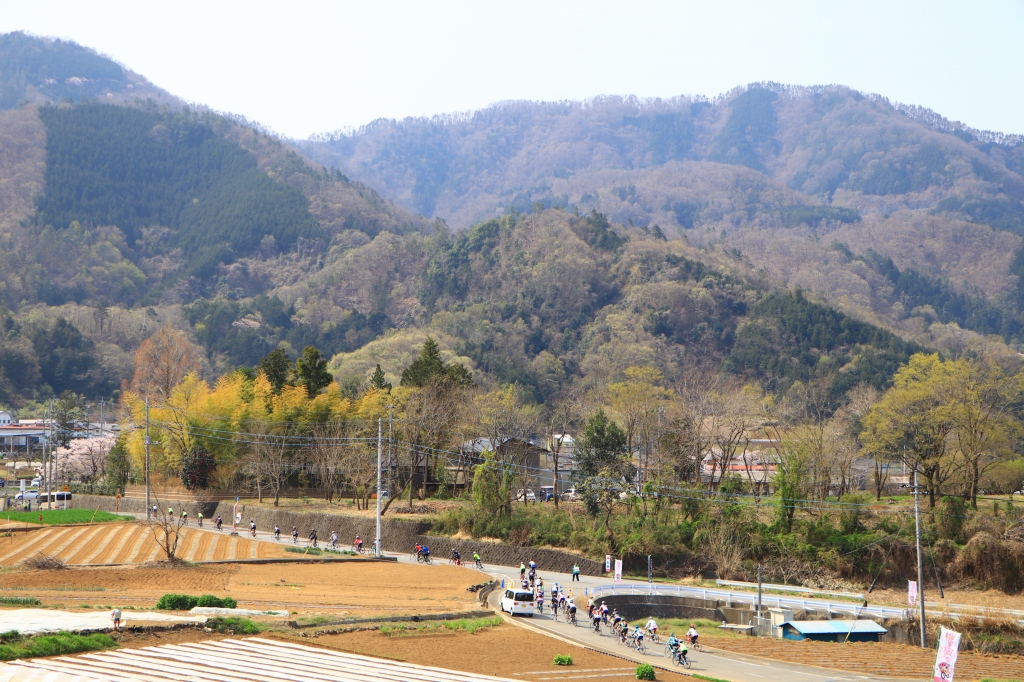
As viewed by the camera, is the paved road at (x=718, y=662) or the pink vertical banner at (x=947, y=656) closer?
the pink vertical banner at (x=947, y=656)

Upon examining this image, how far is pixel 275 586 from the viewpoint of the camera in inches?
1555

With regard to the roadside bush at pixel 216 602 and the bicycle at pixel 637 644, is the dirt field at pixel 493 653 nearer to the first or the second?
the bicycle at pixel 637 644

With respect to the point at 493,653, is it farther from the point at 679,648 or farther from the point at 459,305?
the point at 459,305

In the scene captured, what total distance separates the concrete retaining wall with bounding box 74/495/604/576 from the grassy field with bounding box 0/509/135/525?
4.20 m

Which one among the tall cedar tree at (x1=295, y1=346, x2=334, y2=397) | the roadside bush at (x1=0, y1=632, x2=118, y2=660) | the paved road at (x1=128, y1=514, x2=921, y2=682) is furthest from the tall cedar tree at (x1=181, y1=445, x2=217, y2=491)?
the roadside bush at (x1=0, y1=632, x2=118, y2=660)

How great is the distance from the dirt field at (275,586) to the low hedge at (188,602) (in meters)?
1.22

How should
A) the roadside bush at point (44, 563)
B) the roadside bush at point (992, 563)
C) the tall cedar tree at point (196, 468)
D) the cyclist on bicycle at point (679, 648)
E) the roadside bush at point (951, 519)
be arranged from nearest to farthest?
the cyclist on bicycle at point (679, 648) < the roadside bush at point (44, 563) < the roadside bush at point (992, 563) < the roadside bush at point (951, 519) < the tall cedar tree at point (196, 468)

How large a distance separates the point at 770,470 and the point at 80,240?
528 ft

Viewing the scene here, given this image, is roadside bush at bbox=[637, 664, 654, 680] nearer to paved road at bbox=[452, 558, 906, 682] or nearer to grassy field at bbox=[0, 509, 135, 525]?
Answer: paved road at bbox=[452, 558, 906, 682]

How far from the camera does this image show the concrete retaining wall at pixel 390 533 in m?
49.5

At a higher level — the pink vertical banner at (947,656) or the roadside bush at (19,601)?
the pink vertical banner at (947,656)

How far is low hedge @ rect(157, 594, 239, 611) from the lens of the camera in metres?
31.8

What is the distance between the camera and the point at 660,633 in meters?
35.7

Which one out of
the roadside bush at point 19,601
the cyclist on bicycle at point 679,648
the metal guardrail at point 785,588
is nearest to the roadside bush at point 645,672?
the cyclist on bicycle at point 679,648
